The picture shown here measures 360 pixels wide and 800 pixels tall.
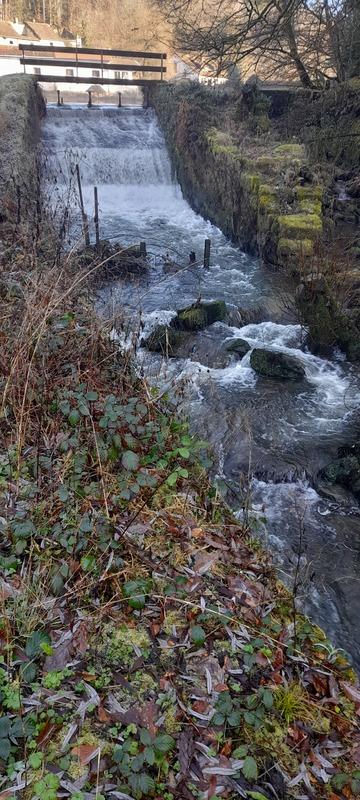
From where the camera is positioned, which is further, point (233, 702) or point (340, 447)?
point (340, 447)

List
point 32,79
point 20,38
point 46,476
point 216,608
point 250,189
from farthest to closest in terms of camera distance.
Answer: point 20,38, point 32,79, point 250,189, point 46,476, point 216,608

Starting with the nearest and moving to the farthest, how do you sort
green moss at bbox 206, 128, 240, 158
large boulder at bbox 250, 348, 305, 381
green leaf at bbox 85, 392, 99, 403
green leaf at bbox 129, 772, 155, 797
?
green leaf at bbox 129, 772, 155, 797
green leaf at bbox 85, 392, 99, 403
large boulder at bbox 250, 348, 305, 381
green moss at bbox 206, 128, 240, 158

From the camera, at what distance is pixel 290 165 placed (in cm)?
1383

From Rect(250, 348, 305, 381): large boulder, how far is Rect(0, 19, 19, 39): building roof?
1766 inches

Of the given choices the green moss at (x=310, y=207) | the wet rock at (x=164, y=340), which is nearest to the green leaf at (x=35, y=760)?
the wet rock at (x=164, y=340)

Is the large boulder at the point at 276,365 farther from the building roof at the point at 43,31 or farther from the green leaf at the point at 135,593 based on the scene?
the building roof at the point at 43,31

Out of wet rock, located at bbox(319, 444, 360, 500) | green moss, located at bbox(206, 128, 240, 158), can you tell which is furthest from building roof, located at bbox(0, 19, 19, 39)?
wet rock, located at bbox(319, 444, 360, 500)

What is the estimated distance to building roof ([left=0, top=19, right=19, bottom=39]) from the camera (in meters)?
40.0

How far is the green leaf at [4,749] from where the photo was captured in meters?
1.92

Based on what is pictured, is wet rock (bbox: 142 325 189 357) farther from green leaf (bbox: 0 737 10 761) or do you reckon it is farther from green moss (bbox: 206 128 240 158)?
green moss (bbox: 206 128 240 158)

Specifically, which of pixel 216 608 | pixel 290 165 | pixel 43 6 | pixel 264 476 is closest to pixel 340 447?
pixel 264 476

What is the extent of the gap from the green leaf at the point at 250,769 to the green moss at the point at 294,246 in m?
8.92

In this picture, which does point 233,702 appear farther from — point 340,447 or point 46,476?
point 340,447

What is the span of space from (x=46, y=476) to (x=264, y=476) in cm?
370
